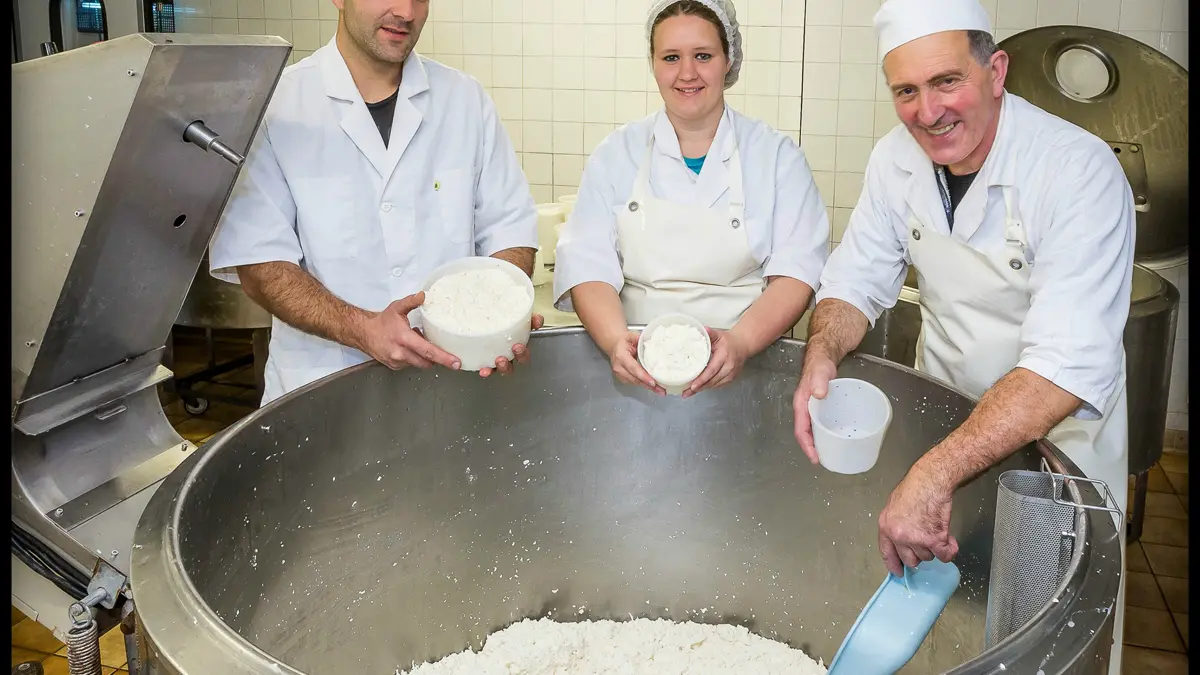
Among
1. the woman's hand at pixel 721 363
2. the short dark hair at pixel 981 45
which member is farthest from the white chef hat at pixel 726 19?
the woman's hand at pixel 721 363

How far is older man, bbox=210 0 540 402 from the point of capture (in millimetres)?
1697

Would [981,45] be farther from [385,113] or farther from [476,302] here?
[385,113]

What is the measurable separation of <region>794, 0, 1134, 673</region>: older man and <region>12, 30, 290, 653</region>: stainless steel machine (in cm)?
92

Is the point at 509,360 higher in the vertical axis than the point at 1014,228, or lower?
lower

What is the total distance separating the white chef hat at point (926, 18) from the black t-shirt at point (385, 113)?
2.85ft

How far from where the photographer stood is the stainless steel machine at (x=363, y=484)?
3.66ft

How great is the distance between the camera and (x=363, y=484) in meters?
1.59

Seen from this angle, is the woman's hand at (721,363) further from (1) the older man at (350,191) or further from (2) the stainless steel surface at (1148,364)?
(2) the stainless steel surface at (1148,364)

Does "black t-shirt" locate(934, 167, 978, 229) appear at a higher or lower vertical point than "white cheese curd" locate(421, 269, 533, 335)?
higher

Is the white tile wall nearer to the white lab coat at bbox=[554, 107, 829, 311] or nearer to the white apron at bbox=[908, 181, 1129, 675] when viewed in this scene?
the white lab coat at bbox=[554, 107, 829, 311]

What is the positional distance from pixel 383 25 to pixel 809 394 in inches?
37.3

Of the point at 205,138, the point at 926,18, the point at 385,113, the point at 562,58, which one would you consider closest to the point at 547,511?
the point at 385,113

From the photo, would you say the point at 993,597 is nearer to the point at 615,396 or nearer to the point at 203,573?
the point at 615,396

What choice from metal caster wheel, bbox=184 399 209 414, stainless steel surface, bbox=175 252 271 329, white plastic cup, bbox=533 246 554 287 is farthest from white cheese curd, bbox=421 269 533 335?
metal caster wheel, bbox=184 399 209 414
